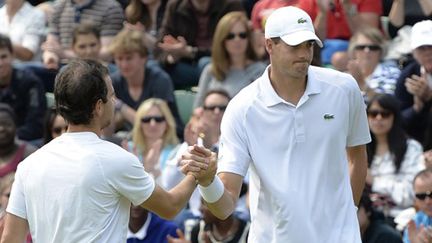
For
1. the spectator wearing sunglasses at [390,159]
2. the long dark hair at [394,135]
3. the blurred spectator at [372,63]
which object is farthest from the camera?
the blurred spectator at [372,63]

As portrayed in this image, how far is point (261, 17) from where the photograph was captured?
11.4m

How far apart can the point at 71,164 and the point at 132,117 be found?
5290 mm

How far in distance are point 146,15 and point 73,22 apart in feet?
2.37

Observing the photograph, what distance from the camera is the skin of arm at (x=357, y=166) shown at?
646 centimetres

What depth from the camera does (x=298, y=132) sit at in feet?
20.0

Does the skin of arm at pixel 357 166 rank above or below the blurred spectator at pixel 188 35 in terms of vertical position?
above

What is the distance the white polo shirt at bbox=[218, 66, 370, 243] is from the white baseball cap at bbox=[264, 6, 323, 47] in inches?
10.3

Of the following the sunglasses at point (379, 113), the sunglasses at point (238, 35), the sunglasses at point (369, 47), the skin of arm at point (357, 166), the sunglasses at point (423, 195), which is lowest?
the sunglasses at point (423, 195)

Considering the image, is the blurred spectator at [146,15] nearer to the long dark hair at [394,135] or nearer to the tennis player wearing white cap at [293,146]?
the long dark hair at [394,135]

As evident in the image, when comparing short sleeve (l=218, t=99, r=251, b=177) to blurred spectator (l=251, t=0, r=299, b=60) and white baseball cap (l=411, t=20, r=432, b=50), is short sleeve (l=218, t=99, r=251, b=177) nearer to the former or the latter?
white baseball cap (l=411, t=20, r=432, b=50)

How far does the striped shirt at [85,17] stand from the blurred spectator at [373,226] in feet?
13.0

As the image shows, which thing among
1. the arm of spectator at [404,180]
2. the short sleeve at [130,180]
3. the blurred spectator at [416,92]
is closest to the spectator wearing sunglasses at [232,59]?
the blurred spectator at [416,92]

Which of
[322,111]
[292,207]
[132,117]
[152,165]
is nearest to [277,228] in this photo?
[292,207]

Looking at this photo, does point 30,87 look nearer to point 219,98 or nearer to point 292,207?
point 219,98
